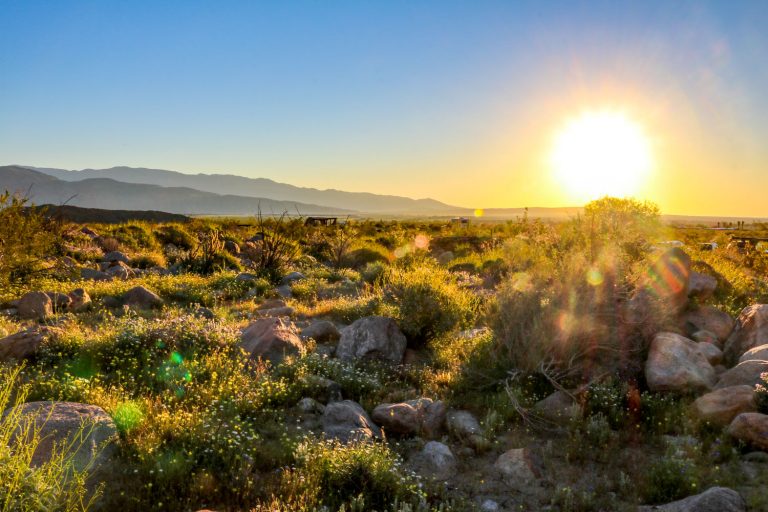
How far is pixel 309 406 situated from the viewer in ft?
21.5

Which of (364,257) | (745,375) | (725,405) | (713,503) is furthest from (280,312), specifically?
(364,257)

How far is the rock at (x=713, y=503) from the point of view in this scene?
425 cm

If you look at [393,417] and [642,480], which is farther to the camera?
[393,417]

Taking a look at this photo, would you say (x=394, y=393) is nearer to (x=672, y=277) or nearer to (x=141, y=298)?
(x=672, y=277)

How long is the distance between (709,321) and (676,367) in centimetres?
274

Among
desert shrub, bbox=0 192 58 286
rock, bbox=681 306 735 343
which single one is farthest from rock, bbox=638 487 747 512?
desert shrub, bbox=0 192 58 286

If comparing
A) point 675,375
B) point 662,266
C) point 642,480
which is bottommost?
point 642,480

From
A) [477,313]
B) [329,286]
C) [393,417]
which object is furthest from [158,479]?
[329,286]

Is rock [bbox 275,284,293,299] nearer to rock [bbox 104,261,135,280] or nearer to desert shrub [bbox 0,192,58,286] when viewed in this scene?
rock [bbox 104,261,135,280]

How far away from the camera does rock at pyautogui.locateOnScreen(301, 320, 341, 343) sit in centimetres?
986

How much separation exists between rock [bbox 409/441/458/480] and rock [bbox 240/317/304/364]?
308 centimetres

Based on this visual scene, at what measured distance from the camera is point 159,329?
338 inches

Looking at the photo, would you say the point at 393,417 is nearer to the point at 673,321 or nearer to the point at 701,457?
the point at 701,457

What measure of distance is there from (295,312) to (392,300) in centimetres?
238
